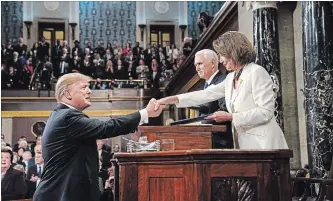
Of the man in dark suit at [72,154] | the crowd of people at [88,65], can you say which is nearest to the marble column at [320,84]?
the man in dark suit at [72,154]

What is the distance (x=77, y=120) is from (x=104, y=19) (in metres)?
17.4

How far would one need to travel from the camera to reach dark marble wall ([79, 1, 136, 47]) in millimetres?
19531

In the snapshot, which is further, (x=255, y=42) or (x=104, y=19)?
(x=104, y=19)

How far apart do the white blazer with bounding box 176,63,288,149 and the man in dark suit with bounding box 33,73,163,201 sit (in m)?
0.61

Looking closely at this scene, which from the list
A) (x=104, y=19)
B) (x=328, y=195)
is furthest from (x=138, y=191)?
(x=104, y=19)

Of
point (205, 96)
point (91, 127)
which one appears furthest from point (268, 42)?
point (91, 127)

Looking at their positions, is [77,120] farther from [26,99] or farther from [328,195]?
[26,99]

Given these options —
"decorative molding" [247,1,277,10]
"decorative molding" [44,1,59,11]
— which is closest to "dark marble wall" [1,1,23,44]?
"decorative molding" [44,1,59,11]

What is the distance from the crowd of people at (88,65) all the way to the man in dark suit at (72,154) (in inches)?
479

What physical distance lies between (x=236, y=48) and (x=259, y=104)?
0.35 metres

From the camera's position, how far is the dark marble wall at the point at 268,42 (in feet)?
19.8

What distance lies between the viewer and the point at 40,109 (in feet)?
49.3

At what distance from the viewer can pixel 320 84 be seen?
4.89m

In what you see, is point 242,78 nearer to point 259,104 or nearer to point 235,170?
point 259,104
